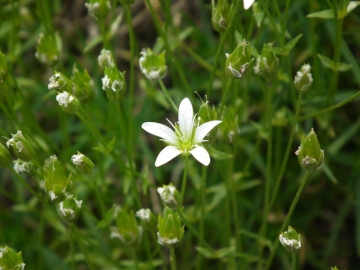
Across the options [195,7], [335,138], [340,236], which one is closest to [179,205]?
[335,138]

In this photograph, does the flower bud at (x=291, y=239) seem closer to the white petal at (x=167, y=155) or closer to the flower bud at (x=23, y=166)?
the white petal at (x=167, y=155)

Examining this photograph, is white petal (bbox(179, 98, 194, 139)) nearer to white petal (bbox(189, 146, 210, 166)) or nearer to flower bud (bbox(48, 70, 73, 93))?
white petal (bbox(189, 146, 210, 166))

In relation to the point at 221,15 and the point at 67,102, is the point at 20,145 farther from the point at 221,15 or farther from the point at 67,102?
the point at 221,15

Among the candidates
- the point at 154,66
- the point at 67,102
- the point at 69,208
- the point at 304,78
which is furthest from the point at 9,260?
the point at 304,78

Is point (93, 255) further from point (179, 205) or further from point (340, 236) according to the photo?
point (340, 236)

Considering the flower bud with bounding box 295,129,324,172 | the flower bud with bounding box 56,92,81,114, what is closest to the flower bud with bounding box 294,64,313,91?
the flower bud with bounding box 295,129,324,172

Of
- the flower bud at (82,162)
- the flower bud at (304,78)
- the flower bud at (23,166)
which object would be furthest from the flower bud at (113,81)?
the flower bud at (304,78)
